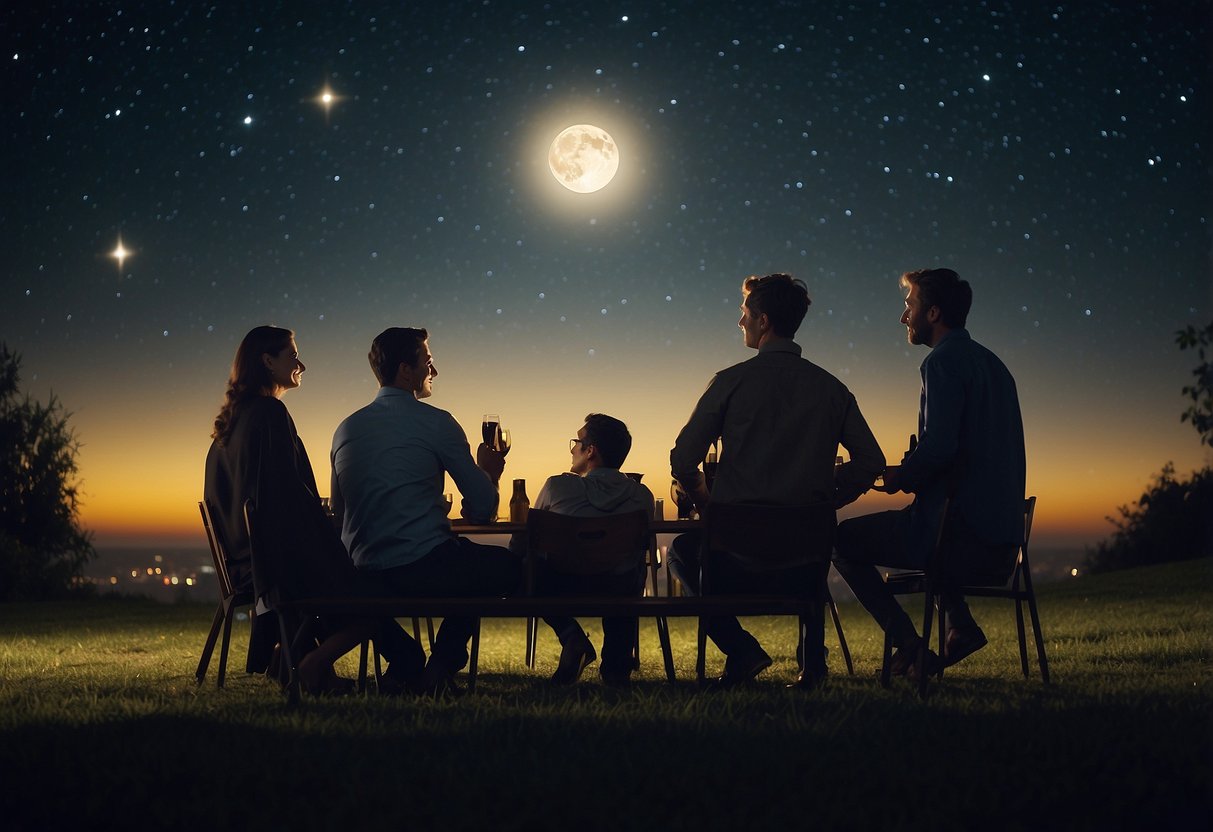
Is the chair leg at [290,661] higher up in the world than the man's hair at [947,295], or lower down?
lower down

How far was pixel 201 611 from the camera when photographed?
15.3 metres

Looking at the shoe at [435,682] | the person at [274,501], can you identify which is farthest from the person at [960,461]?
the person at [274,501]

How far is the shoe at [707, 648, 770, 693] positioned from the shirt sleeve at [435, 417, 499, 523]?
4.08 feet

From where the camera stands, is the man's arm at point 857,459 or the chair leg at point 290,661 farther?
the man's arm at point 857,459

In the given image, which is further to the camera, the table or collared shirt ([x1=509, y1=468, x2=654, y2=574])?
collared shirt ([x1=509, y1=468, x2=654, y2=574])

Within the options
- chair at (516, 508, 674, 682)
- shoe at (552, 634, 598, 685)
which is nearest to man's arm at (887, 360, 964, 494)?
chair at (516, 508, 674, 682)

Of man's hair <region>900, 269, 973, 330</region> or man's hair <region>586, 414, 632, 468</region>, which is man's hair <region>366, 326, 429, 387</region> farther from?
man's hair <region>900, 269, 973, 330</region>

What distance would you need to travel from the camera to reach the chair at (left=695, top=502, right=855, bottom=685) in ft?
14.7

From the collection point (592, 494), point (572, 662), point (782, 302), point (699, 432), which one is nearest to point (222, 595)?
point (572, 662)

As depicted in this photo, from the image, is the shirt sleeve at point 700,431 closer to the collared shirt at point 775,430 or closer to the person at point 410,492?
the collared shirt at point 775,430

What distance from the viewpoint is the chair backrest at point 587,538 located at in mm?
4754

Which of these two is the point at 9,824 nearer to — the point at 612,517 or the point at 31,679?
the point at 612,517

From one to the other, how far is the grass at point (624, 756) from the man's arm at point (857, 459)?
84cm

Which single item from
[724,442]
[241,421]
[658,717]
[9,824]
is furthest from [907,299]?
[9,824]
